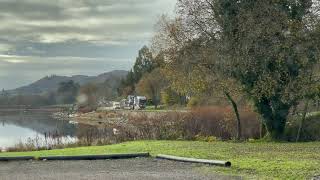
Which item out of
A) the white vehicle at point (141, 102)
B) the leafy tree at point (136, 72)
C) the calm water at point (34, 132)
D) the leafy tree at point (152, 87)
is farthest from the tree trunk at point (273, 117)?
the leafy tree at point (136, 72)

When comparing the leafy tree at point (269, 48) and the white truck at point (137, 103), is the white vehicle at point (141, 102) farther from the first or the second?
the leafy tree at point (269, 48)

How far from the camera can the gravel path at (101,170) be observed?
471 inches

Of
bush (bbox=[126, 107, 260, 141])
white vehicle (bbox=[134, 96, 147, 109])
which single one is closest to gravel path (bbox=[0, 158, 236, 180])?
bush (bbox=[126, 107, 260, 141])

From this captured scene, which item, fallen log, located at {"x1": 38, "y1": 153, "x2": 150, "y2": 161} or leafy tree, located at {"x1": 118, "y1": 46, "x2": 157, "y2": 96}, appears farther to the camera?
leafy tree, located at {"x1": 118, "y1": 46, "x2": 157, "y2": 96}

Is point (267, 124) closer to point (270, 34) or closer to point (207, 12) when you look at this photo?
point (270, 34)

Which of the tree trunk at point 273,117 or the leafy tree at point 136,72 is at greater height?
the leafy tree at point 136,72

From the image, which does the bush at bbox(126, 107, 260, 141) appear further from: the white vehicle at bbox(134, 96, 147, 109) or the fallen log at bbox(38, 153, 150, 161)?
the white vehicle at bbox(134, 96, 147, 109)

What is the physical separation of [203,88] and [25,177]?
1474 cm

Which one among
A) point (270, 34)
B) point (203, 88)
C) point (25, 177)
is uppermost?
point (270, 34)

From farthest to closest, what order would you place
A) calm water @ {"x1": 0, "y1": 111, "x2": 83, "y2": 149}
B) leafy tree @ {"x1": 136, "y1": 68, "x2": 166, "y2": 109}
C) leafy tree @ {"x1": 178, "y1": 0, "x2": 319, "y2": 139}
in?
leafy tree @ {"x1": 136, "y1": 68, "x2": 166, "y2": 109} < calm water @ {"x1": 0, "y1": 111, "x2": 83, "y2": 149} < leafy tree @ {"x1": 178, "y1": 0, "x2": 319, "y2": 139}

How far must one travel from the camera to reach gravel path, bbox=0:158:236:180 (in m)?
12.0

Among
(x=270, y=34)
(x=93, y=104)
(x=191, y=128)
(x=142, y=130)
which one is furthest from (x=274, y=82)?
(x=93, y=104)

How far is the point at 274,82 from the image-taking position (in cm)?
2342

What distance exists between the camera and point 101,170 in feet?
43.2
